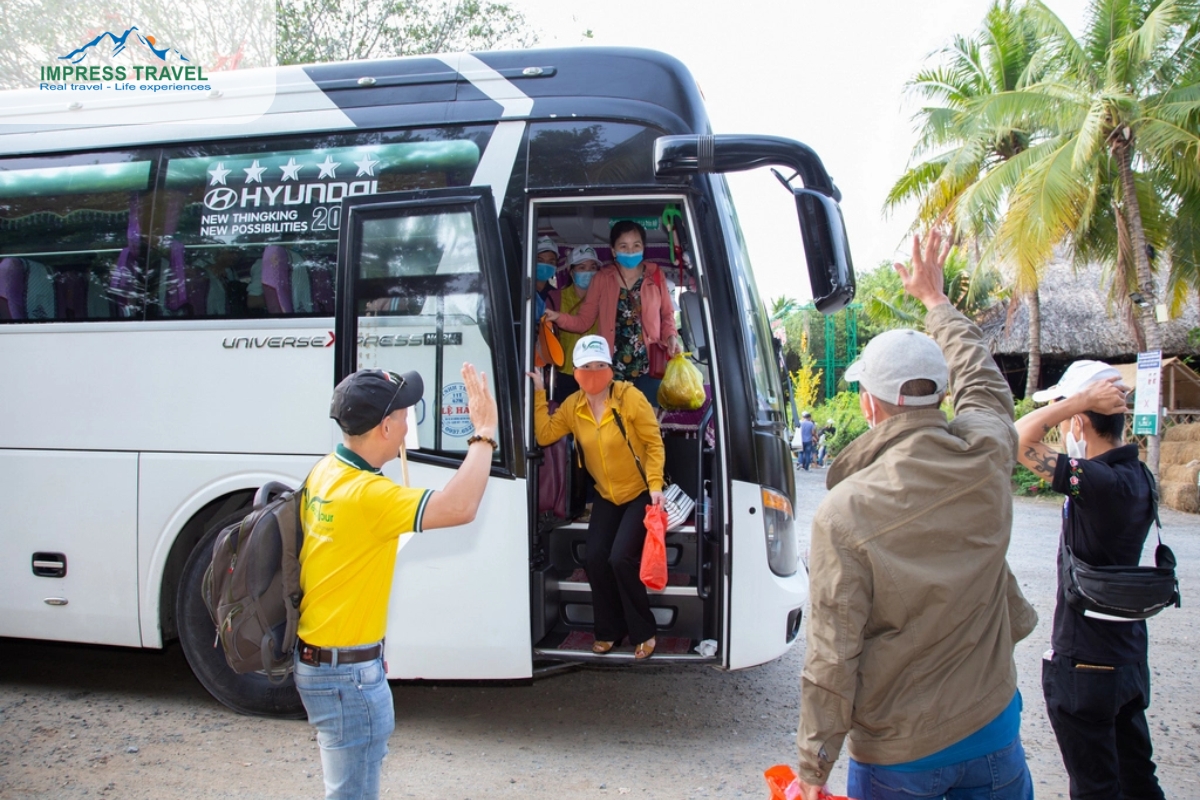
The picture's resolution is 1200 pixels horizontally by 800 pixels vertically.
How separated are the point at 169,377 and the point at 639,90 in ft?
9.93

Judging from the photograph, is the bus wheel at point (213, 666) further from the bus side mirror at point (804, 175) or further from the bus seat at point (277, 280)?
the bus side mirror at point (804, 175)

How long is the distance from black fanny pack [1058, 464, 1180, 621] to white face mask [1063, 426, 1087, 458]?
12.5 inches

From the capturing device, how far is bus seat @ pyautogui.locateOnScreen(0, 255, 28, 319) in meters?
5.16

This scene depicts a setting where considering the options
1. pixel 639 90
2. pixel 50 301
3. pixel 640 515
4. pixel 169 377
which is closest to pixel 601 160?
pixel 639 90

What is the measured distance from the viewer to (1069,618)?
3.16m

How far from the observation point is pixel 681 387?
5.14m

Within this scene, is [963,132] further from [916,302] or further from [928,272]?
[928,272]

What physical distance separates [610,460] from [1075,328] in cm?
2356

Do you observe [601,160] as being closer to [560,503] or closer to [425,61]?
[425,61]

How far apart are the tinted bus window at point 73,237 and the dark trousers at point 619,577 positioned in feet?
9.71

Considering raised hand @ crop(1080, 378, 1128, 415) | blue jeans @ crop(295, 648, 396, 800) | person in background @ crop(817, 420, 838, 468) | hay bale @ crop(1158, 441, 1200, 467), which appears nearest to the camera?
blue jeans @ crop(295, 648, 396, 800)

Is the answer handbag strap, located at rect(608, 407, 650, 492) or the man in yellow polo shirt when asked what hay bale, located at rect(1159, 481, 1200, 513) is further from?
the man in yellow polo shirt

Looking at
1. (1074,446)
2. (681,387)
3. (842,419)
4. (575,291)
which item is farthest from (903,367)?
(842,419)

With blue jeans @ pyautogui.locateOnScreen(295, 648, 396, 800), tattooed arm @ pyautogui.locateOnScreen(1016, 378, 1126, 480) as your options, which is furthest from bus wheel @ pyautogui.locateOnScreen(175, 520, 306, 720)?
tattooed arm @ pyautogui.locateOnScreen(1016, 378, 1126, 480)
